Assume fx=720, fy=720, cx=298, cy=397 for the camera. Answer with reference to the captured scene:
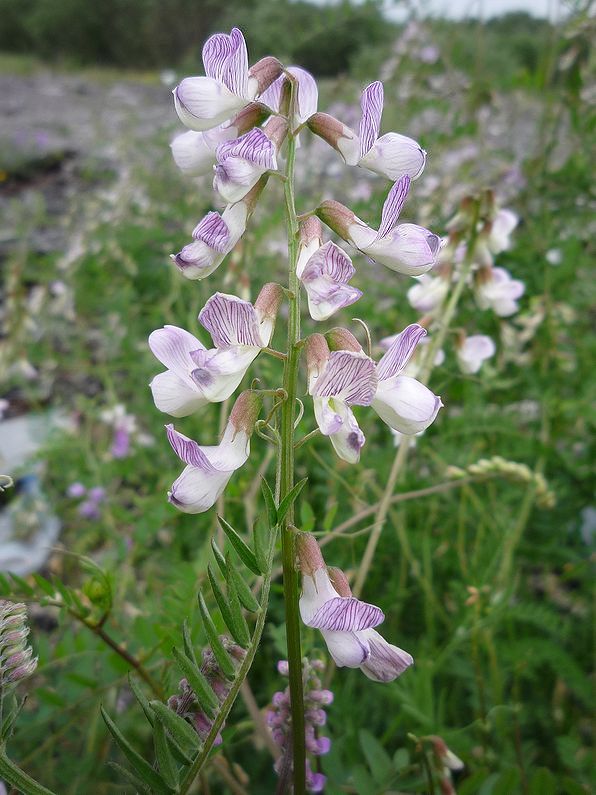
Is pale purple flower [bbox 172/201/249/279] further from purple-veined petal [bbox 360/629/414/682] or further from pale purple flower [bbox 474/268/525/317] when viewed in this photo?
pale purple flower [bbox 474/268/525/317]

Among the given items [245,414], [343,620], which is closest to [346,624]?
[343,620]

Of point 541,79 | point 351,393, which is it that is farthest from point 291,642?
point 541,79

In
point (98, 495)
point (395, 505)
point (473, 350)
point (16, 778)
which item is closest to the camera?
point (16, 778)

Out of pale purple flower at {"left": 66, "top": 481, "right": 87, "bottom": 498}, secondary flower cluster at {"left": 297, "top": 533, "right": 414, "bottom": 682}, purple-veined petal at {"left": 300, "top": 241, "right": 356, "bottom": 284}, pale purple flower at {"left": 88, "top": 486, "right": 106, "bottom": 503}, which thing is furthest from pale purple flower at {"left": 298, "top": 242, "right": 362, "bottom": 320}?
pale purple flower at {"left": 66, "top": 481, "right": 87, "bottom": 498}

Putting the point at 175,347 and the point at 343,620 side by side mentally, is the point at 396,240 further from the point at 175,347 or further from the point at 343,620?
the point at 343,620

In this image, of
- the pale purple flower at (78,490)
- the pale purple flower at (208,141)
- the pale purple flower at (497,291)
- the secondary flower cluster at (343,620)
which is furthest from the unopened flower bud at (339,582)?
the pale purple flower at (78,490)

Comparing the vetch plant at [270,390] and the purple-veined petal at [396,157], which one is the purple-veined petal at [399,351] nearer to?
the vetch plant at [270,390]
